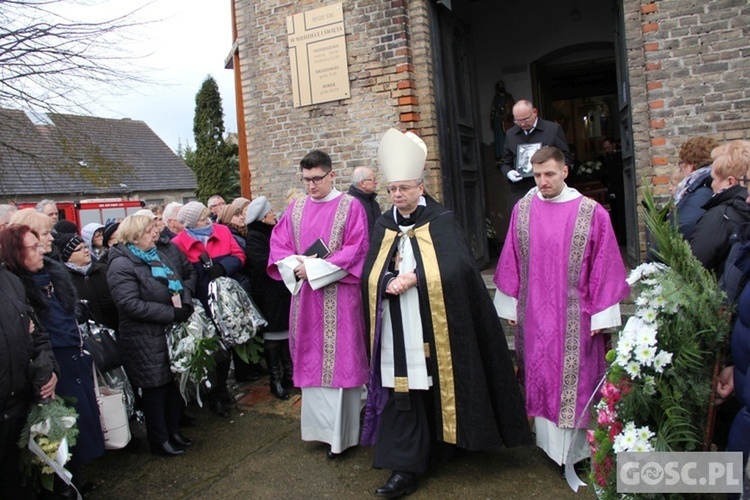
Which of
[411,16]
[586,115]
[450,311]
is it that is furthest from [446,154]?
[586,115]

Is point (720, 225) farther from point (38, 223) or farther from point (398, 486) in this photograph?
point (38, 223)

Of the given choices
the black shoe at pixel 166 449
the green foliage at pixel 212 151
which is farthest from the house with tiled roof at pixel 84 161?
the black shoe at pixel 166 449

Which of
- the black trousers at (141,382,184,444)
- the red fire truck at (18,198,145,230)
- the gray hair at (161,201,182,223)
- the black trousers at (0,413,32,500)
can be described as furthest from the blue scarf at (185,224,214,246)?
the red fire truck at (18,198,145,230)

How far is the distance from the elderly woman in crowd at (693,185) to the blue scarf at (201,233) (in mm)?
3617

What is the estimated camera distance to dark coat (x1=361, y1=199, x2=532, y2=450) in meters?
3.53

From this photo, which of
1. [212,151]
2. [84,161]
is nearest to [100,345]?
[84,161]

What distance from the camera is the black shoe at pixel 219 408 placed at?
200 inches

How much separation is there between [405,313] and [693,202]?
1.88 metres

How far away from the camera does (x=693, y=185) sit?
3.85 metres

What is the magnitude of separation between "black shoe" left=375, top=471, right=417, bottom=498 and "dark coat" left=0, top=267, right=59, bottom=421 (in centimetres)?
194

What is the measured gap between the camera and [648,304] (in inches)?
103

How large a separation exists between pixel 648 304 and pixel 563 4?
7.82 m

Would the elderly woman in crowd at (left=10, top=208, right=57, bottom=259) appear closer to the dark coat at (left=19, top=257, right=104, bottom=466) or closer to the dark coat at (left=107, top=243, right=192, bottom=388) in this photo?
the dark coat at (left=19, top=257, right=104, bottom=466)

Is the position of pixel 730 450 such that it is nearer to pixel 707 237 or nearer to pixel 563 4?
pixel 707 237
